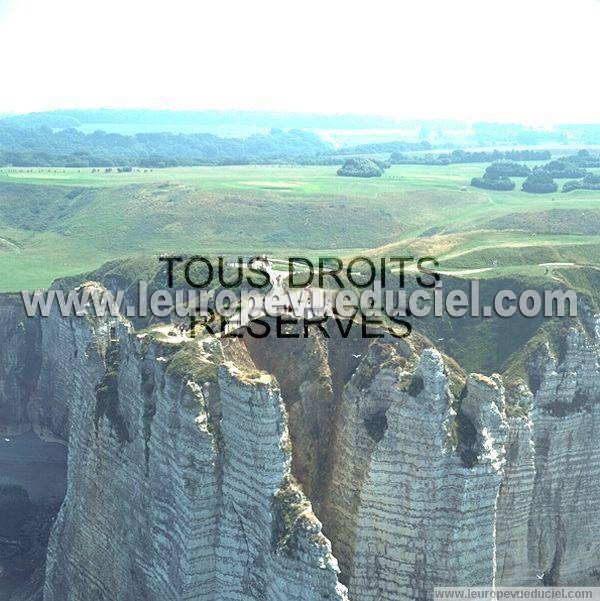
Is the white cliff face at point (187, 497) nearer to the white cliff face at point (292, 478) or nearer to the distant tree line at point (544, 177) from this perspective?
the white cliff face at point (292, 478)

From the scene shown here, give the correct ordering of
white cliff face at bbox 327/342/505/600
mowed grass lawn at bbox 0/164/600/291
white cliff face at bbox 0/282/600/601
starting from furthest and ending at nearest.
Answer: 1. mowed grass lawn at bbox 0/164/600/291
2. white cliff face at bbox 327/342/505/600
3. white cliff face at bbox 0/282/600/601

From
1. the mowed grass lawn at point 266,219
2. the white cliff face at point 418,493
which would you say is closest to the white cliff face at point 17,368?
the mowed grass lawn at point 266,219

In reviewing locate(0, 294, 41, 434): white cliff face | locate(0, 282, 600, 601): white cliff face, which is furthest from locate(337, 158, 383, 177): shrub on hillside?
locate(0, 282, 600, 601): white cliff face

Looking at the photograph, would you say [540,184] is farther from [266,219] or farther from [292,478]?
[292,478]

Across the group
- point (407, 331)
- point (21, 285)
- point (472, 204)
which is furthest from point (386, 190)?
point (407, 331)

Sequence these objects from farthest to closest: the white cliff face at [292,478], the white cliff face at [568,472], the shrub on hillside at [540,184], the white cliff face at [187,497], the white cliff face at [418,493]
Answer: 1. the shrub on hillside at [540,184]
2. the white cliff face at [568,472]
3. the white cliff face at [418,493]
4. the white cliff face at [292,478]
5. the white cliff face at [187,497]

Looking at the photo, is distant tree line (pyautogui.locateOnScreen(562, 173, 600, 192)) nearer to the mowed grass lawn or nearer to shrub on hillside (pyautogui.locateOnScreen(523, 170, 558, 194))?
shrub on hillside (pyautogui.locateOnScreen(523, 170, 558, 194))

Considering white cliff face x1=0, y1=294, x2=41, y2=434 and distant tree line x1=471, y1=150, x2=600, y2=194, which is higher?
distant tree line x1=471, y1=150, x2=600, y2=194
